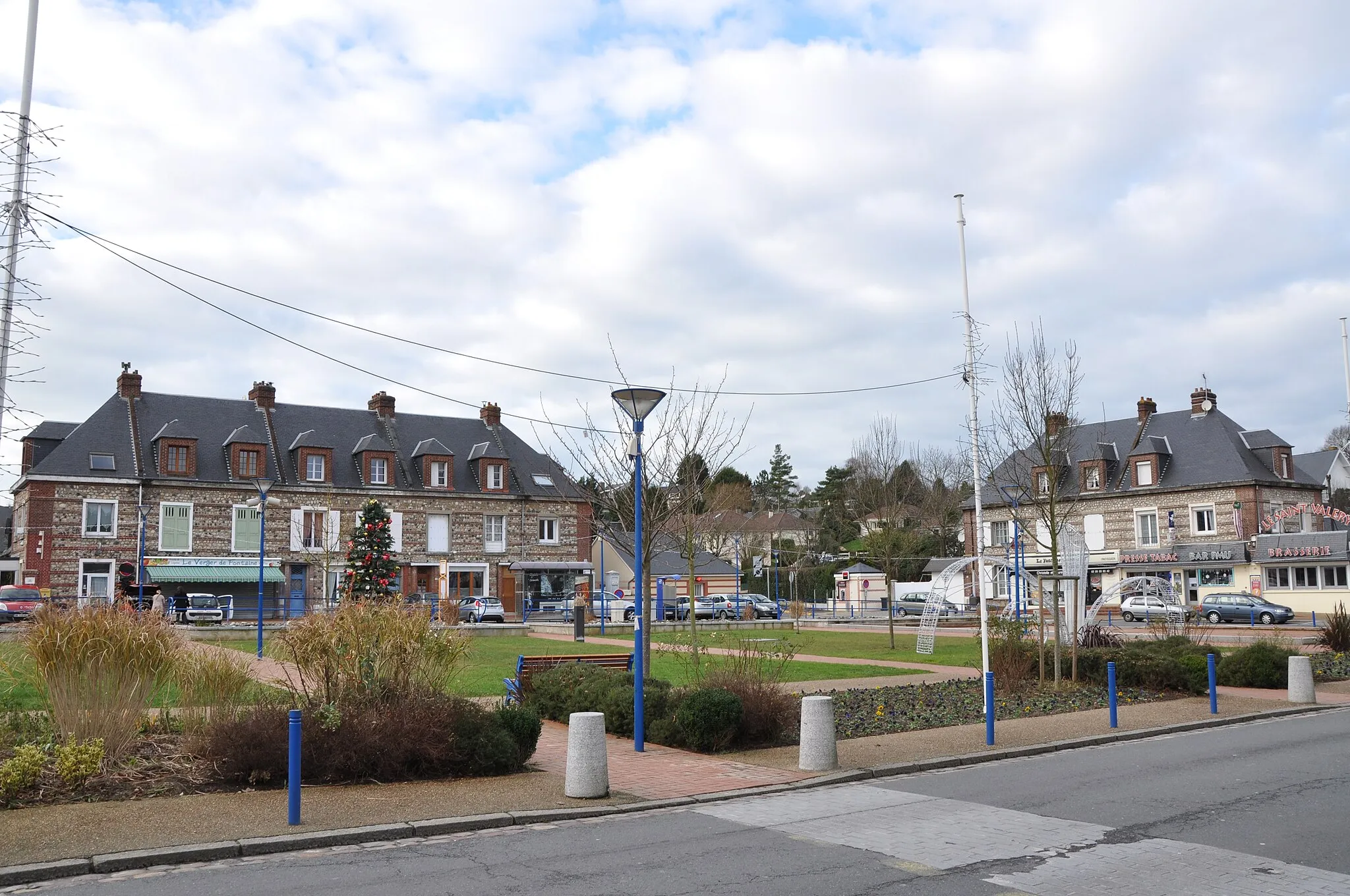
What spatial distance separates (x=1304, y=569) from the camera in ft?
152

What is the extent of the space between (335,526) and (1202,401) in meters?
41.6

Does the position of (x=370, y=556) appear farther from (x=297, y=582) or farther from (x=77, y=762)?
(x=77, y=762)

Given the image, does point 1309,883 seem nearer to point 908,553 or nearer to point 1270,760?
point 1270,760

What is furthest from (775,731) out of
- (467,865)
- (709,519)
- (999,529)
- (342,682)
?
(999,529)

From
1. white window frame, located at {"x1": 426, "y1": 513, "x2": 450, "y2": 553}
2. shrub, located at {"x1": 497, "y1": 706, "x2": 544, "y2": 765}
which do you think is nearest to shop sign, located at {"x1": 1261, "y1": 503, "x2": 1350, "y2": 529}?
shrub, located at {"x1": 497, "y1": 706, "x2": 544, "y2": 765}

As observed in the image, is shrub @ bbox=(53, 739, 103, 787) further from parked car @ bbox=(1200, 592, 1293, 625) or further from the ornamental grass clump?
parked car @ bbox=(1200, 592, 1293, 625)

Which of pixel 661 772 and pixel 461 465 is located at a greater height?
pixel 461 465

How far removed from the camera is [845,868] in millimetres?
7180

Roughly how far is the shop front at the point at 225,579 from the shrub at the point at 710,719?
33903mm

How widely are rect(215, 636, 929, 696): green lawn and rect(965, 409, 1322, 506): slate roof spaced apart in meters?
27.3

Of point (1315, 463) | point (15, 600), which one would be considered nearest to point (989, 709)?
point (15, 600)

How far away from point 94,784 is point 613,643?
22.0m

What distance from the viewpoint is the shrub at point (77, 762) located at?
8.98 m

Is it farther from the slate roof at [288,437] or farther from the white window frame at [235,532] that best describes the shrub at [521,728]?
the white window frame at [235,532]
